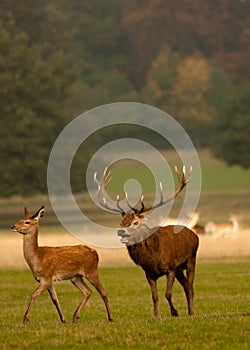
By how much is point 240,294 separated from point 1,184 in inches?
1409

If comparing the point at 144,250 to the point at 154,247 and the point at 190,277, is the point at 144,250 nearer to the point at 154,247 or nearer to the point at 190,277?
the point at 154,247

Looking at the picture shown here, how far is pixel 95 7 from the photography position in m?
117

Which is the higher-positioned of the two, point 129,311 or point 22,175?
point 22,175

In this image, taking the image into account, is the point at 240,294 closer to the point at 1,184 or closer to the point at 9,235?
the point at 9,235

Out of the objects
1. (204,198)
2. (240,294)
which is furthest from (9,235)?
(204,198)

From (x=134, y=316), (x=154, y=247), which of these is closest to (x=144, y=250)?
(x=154, y=247)

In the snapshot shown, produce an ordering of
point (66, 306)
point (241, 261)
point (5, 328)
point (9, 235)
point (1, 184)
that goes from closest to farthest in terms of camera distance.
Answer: point (5, 328)
point (66, 306)
point (241, 261)
point (9, 235)
point (1, 184)

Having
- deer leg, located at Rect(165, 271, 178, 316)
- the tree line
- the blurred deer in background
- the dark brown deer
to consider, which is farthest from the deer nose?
the tree line

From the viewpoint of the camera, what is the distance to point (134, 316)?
18.7 metres

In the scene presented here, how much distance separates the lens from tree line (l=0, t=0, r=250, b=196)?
60.6 metres

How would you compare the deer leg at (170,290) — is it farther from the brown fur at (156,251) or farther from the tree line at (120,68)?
the tree line at (120,68)

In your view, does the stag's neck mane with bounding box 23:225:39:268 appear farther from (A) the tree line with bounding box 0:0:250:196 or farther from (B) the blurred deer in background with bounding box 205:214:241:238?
(A) the tree line with bounding box 0:0:250:196

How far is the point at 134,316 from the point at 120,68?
9658 cm

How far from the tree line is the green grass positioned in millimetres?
28954
